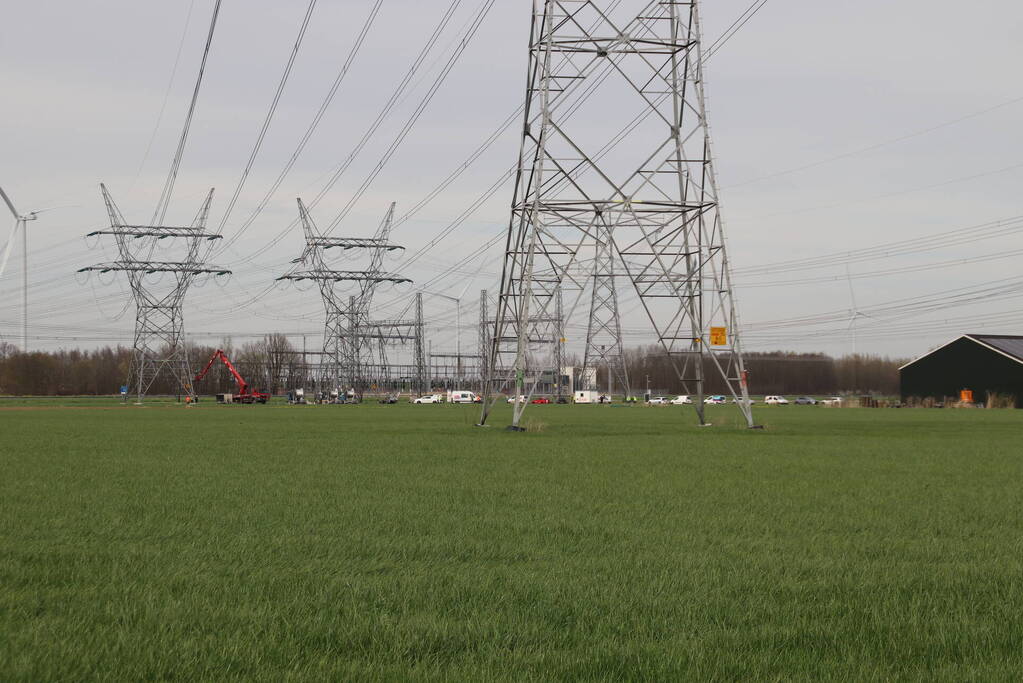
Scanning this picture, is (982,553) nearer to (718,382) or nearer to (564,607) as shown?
(564,607)

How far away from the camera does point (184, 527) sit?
30.4 feet

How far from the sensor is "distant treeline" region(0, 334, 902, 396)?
129125mm

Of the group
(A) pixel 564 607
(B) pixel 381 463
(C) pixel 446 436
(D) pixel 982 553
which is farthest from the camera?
(C) pixel 446 436

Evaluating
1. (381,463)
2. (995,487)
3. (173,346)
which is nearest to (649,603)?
(995,487)

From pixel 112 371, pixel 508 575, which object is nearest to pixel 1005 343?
pixel 508 575

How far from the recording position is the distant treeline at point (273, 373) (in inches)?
5084

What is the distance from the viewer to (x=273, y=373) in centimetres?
15262

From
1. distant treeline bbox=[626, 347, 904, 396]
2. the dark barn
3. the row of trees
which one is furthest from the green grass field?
distant treeline bbox=[626, 347, 904, 396]

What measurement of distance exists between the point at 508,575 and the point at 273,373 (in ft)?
492

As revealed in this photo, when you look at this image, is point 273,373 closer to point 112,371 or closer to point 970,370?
point 112,371

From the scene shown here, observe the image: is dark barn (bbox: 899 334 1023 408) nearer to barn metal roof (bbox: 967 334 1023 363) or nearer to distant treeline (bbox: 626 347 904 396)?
barn metal roof (bbox: 967 334 1023 363)

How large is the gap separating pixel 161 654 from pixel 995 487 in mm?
11863

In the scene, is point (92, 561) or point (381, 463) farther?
point (381, 463)

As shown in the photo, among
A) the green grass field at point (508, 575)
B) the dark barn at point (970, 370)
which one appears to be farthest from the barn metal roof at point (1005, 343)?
the green grass field at point (508, 575)
